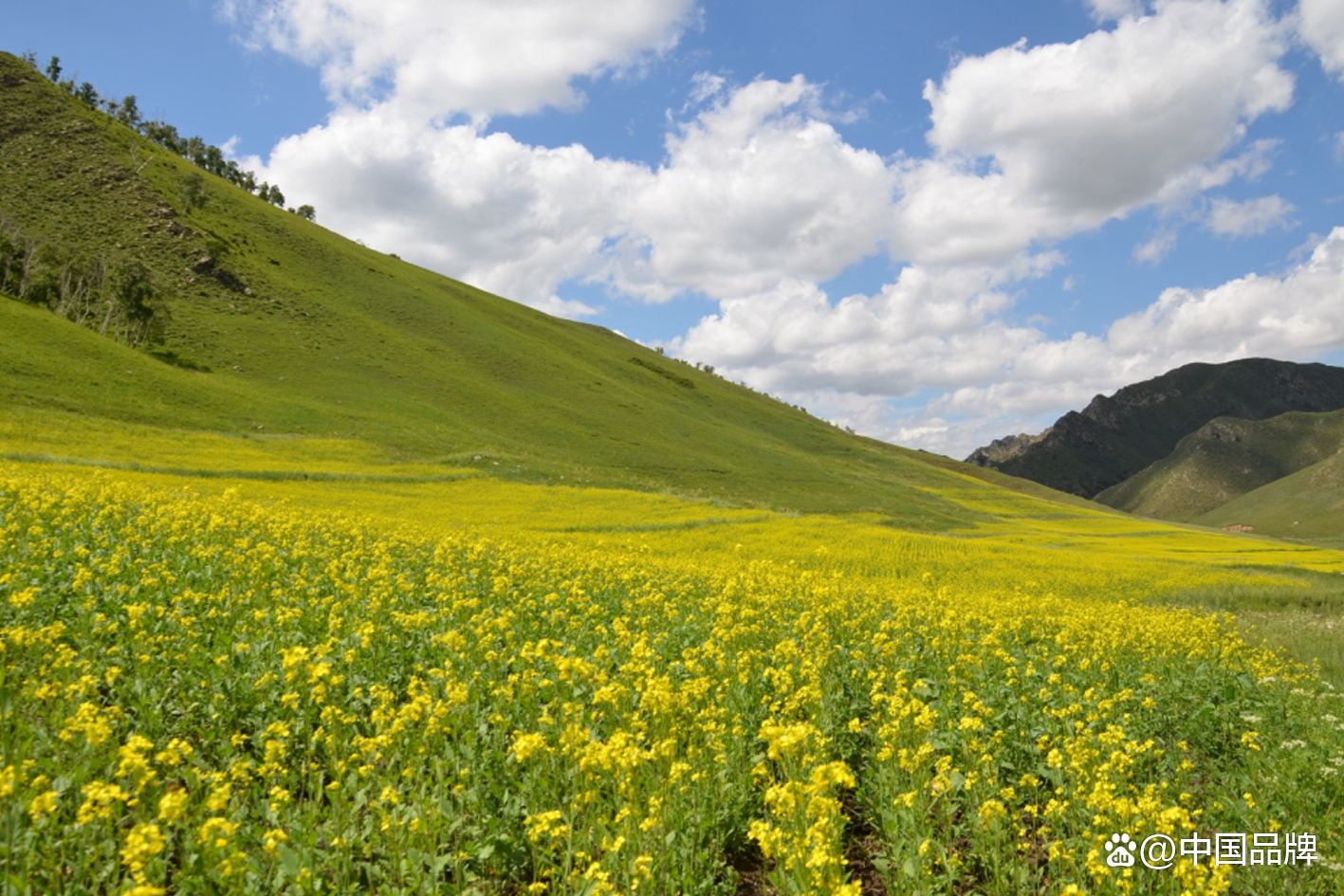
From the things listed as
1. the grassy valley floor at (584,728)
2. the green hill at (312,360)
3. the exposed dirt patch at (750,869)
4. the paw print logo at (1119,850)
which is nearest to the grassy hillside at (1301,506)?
the green hill at (312,360)

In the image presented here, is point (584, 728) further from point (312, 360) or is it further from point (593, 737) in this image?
point (312, 360)

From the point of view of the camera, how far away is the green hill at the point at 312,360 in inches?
2115

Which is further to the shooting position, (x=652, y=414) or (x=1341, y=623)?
(x=652, y=414)

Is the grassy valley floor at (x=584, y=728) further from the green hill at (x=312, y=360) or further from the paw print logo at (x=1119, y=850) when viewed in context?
the green hill at (x=312, y=360)

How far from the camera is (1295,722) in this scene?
7863 mm

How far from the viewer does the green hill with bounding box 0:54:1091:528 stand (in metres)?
53.7

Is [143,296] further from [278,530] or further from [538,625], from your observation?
[538,625]

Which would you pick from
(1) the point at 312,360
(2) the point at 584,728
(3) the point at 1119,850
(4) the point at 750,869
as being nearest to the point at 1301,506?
(1) the point at 312,360

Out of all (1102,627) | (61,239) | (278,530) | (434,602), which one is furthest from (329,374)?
(1102,627)

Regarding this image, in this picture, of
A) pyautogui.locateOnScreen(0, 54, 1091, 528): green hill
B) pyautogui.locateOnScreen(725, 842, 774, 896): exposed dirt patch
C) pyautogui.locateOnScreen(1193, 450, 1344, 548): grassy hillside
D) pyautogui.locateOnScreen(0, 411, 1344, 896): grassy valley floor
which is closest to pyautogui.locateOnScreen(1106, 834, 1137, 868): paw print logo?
pyautogui.locateOnScreen(0, 411, 1344, 896): grassy valley floor

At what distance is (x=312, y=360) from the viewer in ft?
235

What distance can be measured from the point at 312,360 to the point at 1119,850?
78.9 m

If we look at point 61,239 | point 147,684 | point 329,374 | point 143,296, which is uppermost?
point 61,239

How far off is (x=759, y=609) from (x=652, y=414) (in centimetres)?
8255
